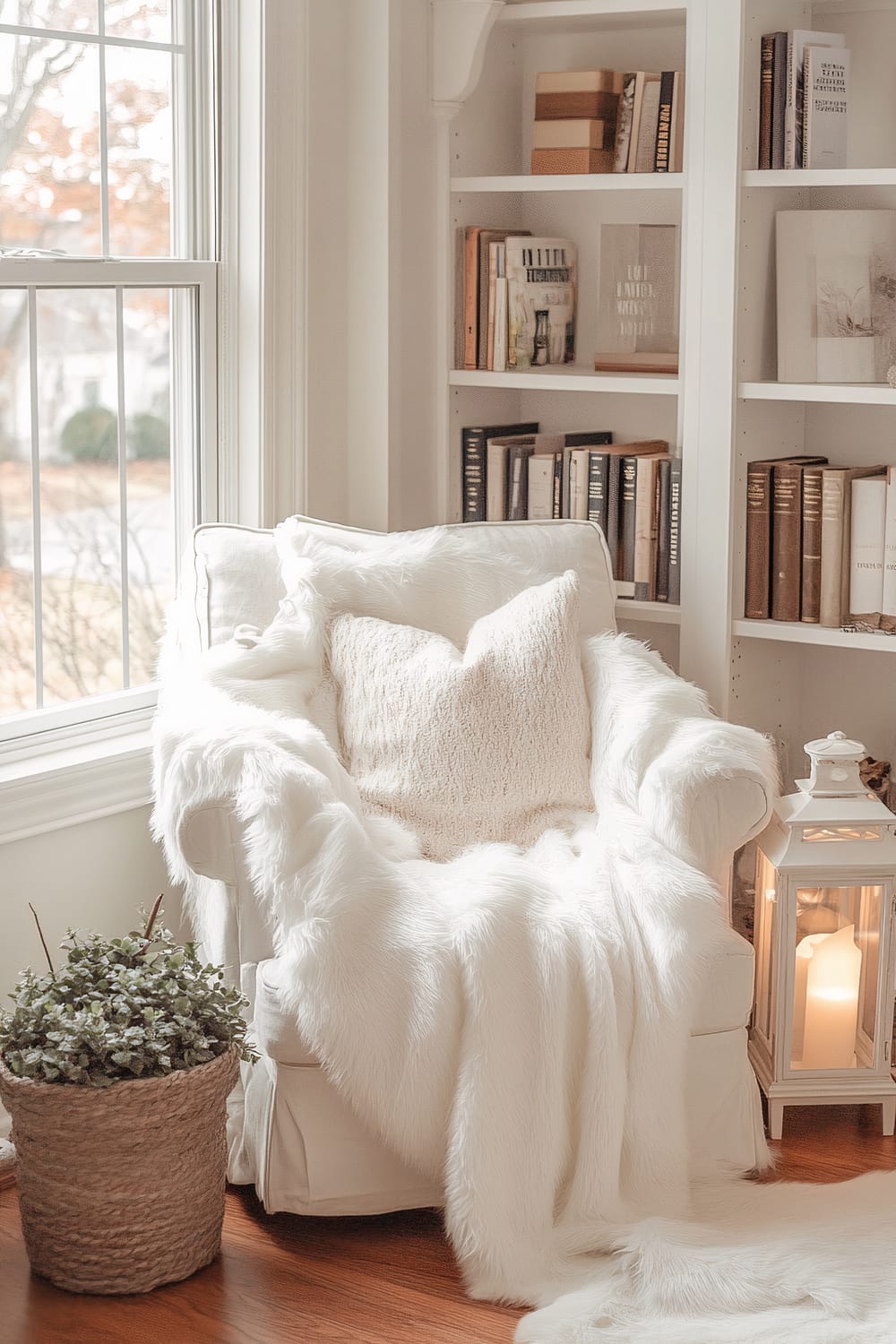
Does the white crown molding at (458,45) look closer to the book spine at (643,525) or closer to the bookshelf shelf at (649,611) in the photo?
the book spine at (643,525)

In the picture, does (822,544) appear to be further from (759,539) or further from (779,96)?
(779,96)

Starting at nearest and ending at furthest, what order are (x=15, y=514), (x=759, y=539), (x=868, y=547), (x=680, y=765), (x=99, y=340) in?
(x=680, y=765)
(x=15, y=514)
(x=99, y=340)
(x=868, y=547)
(x=759, y=539)

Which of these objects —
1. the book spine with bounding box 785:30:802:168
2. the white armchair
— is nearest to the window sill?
the white armchair

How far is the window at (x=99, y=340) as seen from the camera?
2635 millimetres

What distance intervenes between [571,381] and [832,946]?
4.18 ft

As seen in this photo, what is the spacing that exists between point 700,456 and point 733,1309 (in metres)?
1.60

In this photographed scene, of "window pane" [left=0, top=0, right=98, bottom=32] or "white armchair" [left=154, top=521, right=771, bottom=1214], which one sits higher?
"window pane" [left=0, top=0, right=98, bottom=32]

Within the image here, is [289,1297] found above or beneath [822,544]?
beneath

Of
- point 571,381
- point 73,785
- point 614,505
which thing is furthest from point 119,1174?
point 571,381

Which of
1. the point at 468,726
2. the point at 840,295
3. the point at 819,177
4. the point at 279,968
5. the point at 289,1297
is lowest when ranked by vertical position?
the point at 289,1297

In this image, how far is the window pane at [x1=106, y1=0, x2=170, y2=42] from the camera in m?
2.74

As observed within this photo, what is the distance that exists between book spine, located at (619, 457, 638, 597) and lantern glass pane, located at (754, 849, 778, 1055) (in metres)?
0.76

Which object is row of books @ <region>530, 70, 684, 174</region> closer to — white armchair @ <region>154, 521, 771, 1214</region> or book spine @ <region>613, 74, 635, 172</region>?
book spine @ <region>613, 74, 635, 172</region>

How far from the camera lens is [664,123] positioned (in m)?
3.08
